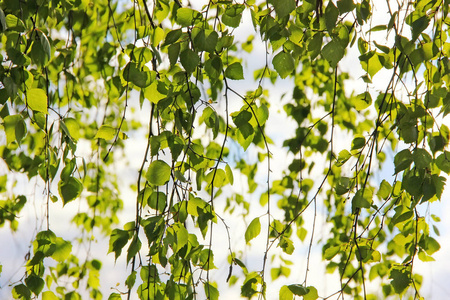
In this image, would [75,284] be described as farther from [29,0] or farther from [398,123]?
[398,123]

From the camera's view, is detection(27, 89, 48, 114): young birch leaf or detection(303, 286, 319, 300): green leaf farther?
detection(303, 286, 319, 300): green leaf

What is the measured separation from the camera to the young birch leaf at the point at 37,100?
79 cm

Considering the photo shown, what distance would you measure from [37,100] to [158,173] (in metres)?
0.23

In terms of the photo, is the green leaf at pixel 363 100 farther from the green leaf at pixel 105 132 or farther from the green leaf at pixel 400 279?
the green leaf at pixel 105 132

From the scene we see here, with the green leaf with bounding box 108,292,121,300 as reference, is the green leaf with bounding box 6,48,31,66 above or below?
above

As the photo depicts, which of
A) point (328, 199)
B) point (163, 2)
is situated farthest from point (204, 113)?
point (328, 199)

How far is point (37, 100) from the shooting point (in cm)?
Result: 80

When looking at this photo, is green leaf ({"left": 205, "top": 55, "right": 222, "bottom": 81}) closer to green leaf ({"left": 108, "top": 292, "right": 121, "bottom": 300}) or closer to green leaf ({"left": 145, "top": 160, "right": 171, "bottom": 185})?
green leaf ({"left": 145, "top": 160, "right": 171, "bottom": 185})

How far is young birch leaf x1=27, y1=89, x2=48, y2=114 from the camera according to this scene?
2.60ft

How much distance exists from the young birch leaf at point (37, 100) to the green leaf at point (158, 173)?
7.6 inches

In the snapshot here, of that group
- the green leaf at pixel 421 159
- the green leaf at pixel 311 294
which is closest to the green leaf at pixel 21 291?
the green leaf at pixel 311 294

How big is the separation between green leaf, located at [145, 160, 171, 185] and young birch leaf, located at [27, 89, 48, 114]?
19 centimetres

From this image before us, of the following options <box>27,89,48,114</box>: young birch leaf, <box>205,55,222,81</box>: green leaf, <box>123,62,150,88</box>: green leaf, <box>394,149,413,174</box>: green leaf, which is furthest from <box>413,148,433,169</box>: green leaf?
<box>27,89,48,114</box>: young birch leaf

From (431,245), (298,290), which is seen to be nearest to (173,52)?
(298,290)
